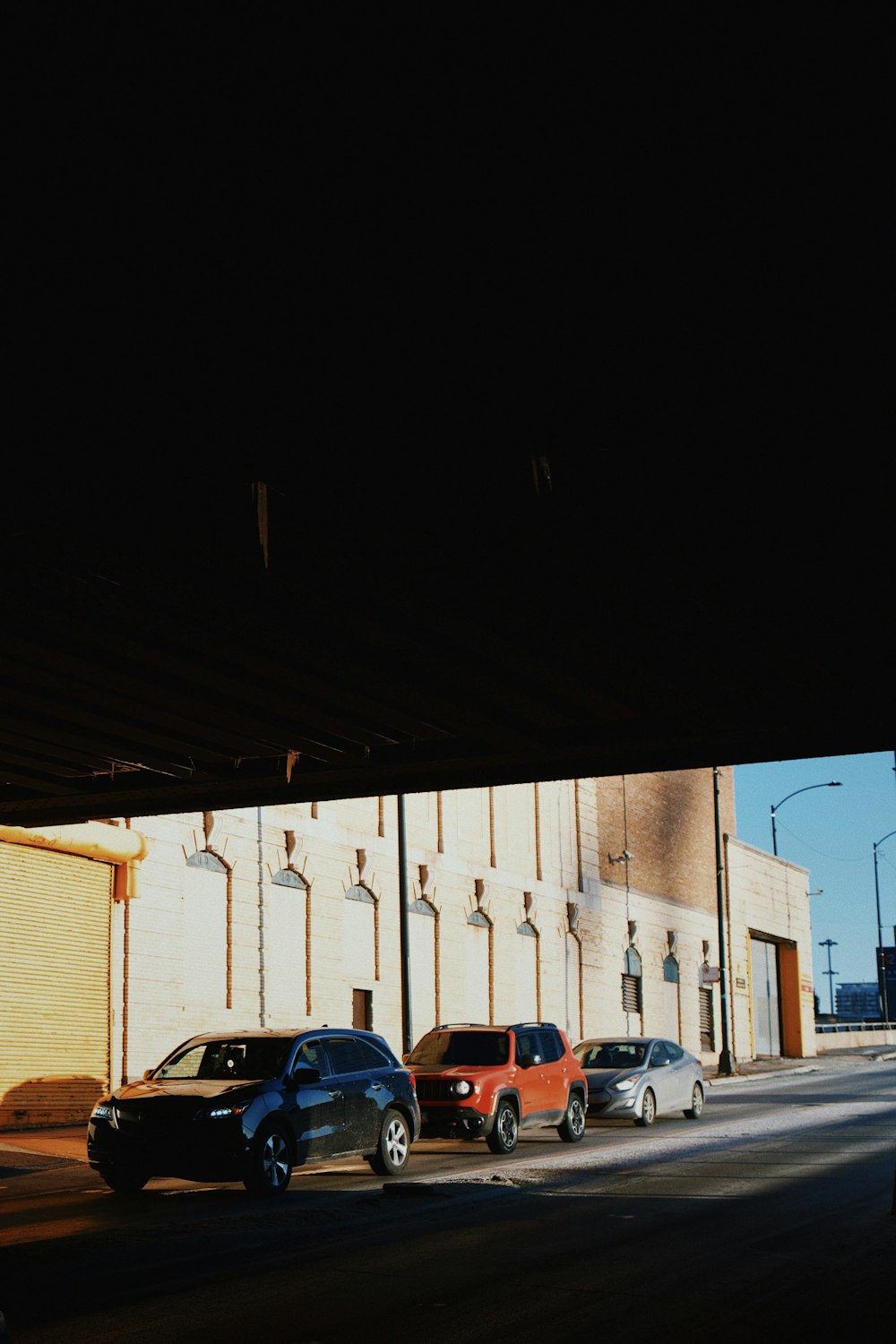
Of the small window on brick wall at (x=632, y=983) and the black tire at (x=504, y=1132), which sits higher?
the small window on brick wall at (x=632, y=983)

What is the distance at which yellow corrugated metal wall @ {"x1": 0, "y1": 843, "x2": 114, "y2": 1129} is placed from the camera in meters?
24.2

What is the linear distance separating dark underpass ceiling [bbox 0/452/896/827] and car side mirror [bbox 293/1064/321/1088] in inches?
152

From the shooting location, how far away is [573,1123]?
72.1ft

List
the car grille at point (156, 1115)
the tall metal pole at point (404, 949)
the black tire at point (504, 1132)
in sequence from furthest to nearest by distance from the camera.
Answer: the tall metal pole at point (404, 949), the black tire at point (504, 1132), the car grille at point (156, 1115)

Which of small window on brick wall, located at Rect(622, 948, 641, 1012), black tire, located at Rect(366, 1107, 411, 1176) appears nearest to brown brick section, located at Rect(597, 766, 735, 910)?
small window on brick wall, located at Rect(622, 948, 641, 1012)

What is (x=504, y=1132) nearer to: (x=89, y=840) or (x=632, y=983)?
(x=89, y=840)

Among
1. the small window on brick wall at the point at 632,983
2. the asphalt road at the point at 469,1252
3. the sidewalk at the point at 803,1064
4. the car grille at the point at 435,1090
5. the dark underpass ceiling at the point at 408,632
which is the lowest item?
the sidewalk at the point at 803,1064

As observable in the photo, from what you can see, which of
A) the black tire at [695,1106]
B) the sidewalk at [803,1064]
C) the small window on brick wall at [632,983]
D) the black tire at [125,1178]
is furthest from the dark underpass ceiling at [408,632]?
the small window on brick wall at [632,983]

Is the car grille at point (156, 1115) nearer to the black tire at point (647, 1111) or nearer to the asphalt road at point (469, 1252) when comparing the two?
the asphalt road at point (469, 1252)

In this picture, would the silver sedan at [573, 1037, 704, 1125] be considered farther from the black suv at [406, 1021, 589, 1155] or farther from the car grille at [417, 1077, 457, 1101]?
the car grille at [417, 1077, 457, 1101]

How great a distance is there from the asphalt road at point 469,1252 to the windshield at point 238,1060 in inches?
48.1

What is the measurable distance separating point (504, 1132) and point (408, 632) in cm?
910

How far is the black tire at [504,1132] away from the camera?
65.5 feet

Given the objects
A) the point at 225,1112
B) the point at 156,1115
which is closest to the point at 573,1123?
the point at 225,1112
